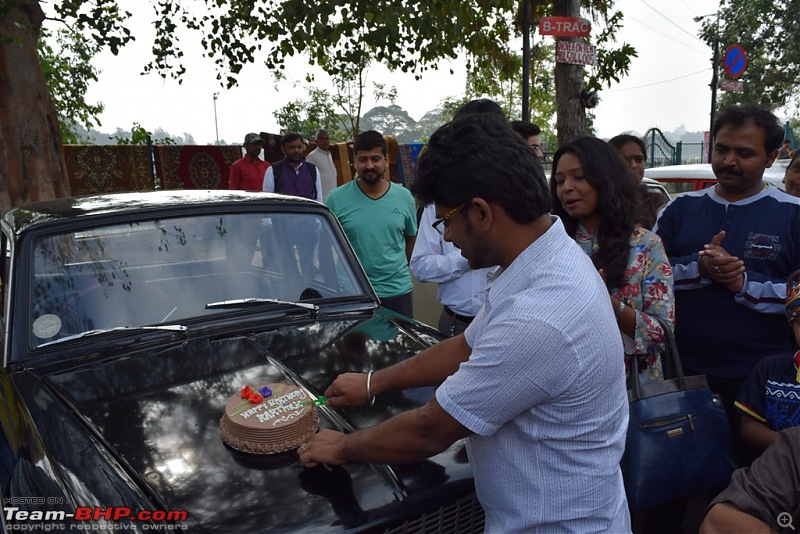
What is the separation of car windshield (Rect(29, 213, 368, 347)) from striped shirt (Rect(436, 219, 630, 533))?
1631 mm

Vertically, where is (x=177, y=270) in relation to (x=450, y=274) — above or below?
above

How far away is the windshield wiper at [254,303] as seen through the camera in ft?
8.69

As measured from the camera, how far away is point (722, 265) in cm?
251

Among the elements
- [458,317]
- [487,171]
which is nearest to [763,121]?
[458,317]

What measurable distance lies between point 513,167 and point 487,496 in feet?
2.47

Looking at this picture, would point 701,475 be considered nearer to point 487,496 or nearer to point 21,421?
point 487,496

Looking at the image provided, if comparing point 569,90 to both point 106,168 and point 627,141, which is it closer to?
point 627,141

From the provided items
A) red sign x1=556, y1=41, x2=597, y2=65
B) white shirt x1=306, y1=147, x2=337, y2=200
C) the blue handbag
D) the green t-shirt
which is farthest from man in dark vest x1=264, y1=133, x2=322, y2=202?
the blue handbag

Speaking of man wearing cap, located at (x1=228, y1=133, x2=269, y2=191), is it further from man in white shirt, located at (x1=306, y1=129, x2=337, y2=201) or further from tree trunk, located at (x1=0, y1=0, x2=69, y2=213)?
tree trunk, located at (x1=0, y1=0, x2=69, y2=213)

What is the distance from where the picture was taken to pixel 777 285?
2.55 meters

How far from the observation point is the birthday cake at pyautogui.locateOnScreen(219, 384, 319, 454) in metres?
1.74

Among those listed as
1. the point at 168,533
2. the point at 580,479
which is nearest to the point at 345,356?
the point at 168,533

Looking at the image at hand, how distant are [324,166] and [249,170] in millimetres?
1791

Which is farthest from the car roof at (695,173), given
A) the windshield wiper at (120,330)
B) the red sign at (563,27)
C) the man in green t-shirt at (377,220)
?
the windshield wiper at (120,330)
